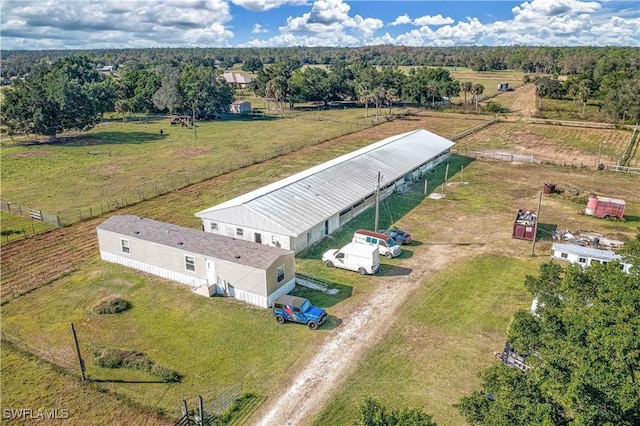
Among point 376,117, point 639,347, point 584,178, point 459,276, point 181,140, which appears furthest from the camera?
point 376,117

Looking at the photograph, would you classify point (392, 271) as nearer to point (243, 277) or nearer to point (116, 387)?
point (243, 277)

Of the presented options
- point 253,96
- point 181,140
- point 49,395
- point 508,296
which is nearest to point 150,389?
point 49,395

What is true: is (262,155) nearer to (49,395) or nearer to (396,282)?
(396,282)

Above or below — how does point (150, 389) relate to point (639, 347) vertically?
below

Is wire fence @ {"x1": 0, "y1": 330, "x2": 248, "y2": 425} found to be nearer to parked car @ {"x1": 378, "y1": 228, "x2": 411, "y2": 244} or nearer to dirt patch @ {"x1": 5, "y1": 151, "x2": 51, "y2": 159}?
parked car @ {"x1": 378, "y1": 228, "x2": 411, "y2": 244}

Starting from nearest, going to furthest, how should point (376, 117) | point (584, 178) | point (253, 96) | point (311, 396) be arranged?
point (311, 396) → point (584, 178) → point (376, 117) → point (253, 96)

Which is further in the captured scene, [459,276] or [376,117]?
[376,117]

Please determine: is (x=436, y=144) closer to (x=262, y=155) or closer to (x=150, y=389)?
(x=262, y=155)
